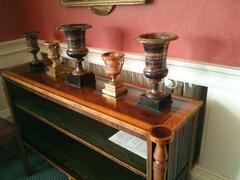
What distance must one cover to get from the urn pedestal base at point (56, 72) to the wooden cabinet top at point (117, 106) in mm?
35

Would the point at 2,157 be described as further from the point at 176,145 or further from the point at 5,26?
the point at 176,145

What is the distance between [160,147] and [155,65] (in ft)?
0.96

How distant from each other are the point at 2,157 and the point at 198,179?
1321 millimetres

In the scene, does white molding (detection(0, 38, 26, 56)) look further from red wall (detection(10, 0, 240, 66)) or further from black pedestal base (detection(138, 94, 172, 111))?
black pedestal base (detection(138, 94, 172, 111))

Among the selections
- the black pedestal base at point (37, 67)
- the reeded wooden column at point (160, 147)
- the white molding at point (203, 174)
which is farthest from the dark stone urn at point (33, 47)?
the white molding at point (203, 174)

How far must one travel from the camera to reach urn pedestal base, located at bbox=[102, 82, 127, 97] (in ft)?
3.28

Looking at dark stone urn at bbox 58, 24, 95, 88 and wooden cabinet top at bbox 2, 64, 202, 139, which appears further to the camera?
dark stone urn at bbox 58, 24, 95, 88

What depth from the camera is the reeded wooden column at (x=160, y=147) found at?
696mm

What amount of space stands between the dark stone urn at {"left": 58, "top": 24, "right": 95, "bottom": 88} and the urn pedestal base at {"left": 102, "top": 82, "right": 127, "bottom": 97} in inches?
5.9

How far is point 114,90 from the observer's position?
39.3 inches

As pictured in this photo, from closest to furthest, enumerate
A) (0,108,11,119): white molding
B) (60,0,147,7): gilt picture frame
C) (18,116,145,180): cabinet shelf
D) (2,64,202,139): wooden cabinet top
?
(2,64,202,139): wooden cabinet top, (60,0,147,7): gilt picture frame, (18,116,145,180): cabinet shelf, (0,108,11,119): white molding

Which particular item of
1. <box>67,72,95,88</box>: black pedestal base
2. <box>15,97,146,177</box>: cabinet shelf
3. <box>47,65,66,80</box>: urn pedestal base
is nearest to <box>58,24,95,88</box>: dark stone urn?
<box>67,72,95,88</box>: black pedestal base

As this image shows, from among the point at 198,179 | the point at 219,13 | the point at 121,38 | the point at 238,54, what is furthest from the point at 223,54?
the point at 198,179

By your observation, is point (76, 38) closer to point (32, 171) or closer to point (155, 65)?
point (155, 65)
